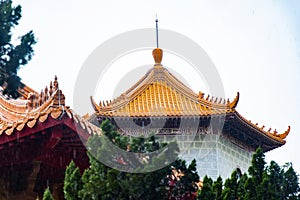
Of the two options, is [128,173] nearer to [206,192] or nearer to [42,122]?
[206,192]

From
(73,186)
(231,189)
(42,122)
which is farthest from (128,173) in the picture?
(42,122)

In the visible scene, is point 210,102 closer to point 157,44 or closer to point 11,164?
point 157,44

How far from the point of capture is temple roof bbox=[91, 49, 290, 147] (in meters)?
17.6

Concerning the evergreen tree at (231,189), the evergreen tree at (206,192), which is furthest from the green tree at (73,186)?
the evergreen tree at (231,189)

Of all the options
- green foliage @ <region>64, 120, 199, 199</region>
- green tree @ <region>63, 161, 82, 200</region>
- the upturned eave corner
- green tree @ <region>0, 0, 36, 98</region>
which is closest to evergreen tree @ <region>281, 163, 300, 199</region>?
green foliage @ <region>64, 120, 199, 199</region>

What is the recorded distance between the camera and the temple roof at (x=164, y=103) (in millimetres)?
17641

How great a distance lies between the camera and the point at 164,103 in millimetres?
18266

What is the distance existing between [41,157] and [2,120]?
98 centimetres

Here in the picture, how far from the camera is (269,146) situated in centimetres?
1995

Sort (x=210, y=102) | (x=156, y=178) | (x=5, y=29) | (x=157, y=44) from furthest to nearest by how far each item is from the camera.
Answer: (x=157, y=44) < (x=210, y=102) < (x=5, y=29) < (x=156, y=178)

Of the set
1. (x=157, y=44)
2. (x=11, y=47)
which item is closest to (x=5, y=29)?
(x=11, y=47)

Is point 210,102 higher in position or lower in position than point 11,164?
higher

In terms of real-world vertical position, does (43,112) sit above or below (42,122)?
above

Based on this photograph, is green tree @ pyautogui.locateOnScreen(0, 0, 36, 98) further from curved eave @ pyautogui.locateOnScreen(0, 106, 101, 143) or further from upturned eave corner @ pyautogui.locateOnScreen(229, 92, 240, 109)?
upturned eave corner @ pyautogui.locateOnScreen(229, 92, 240, 109)
